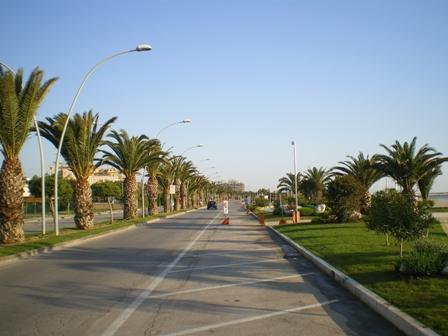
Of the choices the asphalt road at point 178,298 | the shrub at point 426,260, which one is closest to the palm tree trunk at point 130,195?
the asphalt road at point 178,298

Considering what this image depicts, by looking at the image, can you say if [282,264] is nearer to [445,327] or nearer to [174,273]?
[174,273]

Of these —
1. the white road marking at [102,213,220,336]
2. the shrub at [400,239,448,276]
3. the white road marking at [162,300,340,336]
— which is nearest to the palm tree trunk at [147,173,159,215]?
the white road marking at [102,213,220,336]

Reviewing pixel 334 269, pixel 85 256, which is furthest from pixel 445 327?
pixel 85 256

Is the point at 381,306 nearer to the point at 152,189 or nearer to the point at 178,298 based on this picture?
the point at 178,298

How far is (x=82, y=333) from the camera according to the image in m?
6.86

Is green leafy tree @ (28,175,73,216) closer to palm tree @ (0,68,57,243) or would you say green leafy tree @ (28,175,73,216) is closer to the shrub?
palm tree @ (0,68,57,243)

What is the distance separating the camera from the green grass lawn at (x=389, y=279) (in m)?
7.07

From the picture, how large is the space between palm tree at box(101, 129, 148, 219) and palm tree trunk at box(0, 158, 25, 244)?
1694 cm

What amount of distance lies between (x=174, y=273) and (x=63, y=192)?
70.8m

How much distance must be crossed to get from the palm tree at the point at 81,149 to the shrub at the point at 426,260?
23081 mm

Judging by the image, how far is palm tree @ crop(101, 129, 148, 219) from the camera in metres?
40.5

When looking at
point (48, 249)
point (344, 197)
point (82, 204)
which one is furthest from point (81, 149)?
point (344, 197)

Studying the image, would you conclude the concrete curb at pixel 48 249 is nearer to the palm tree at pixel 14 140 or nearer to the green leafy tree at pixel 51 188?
the palm tree at pixel 14 140

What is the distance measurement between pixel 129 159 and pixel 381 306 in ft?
116
